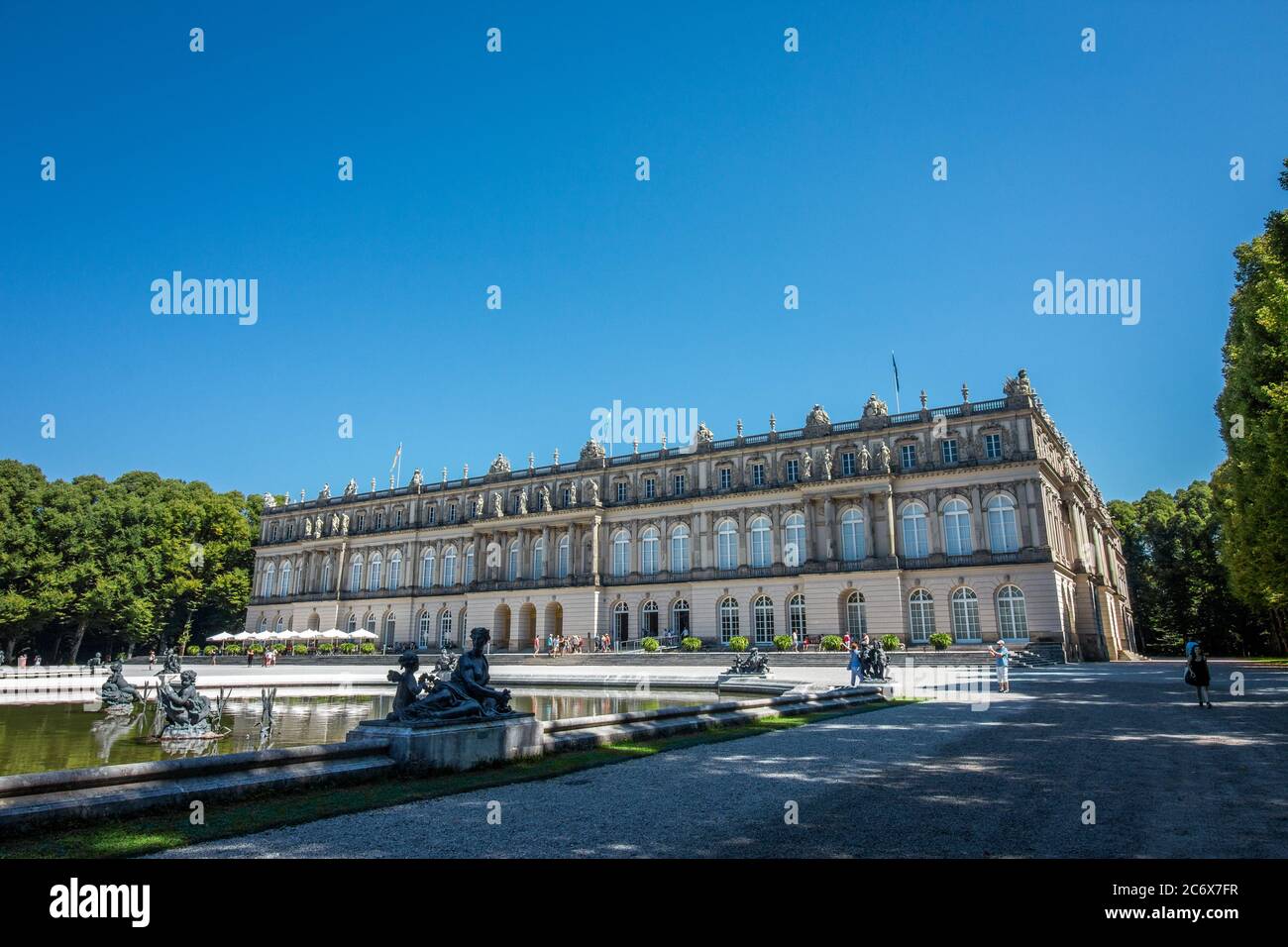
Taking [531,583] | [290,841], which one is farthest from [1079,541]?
[290,841]

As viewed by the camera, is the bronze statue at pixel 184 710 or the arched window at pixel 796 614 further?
the arched window at pixel 796 614

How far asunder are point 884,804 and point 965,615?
3946 centimetres

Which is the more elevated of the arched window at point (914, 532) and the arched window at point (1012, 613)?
the arched window at point (914, 532)

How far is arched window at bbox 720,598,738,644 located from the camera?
4978 centimetres

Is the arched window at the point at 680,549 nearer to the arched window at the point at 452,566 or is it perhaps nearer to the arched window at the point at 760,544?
the arched window at the point at 760,544

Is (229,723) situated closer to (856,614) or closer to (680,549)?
(856,614)

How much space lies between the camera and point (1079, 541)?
49.1 metres

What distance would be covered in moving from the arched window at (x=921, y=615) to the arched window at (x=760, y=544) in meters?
9.51

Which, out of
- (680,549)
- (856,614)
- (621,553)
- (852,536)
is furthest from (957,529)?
(621,553)

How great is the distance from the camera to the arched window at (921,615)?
43.8m

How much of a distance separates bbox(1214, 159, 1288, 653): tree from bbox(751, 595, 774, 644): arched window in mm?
24697

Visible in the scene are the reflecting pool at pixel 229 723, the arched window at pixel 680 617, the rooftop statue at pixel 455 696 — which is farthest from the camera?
the arched window at pixel 680 617

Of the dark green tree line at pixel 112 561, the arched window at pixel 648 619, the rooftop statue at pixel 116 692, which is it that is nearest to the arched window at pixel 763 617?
the arched window at pixel 648 619
